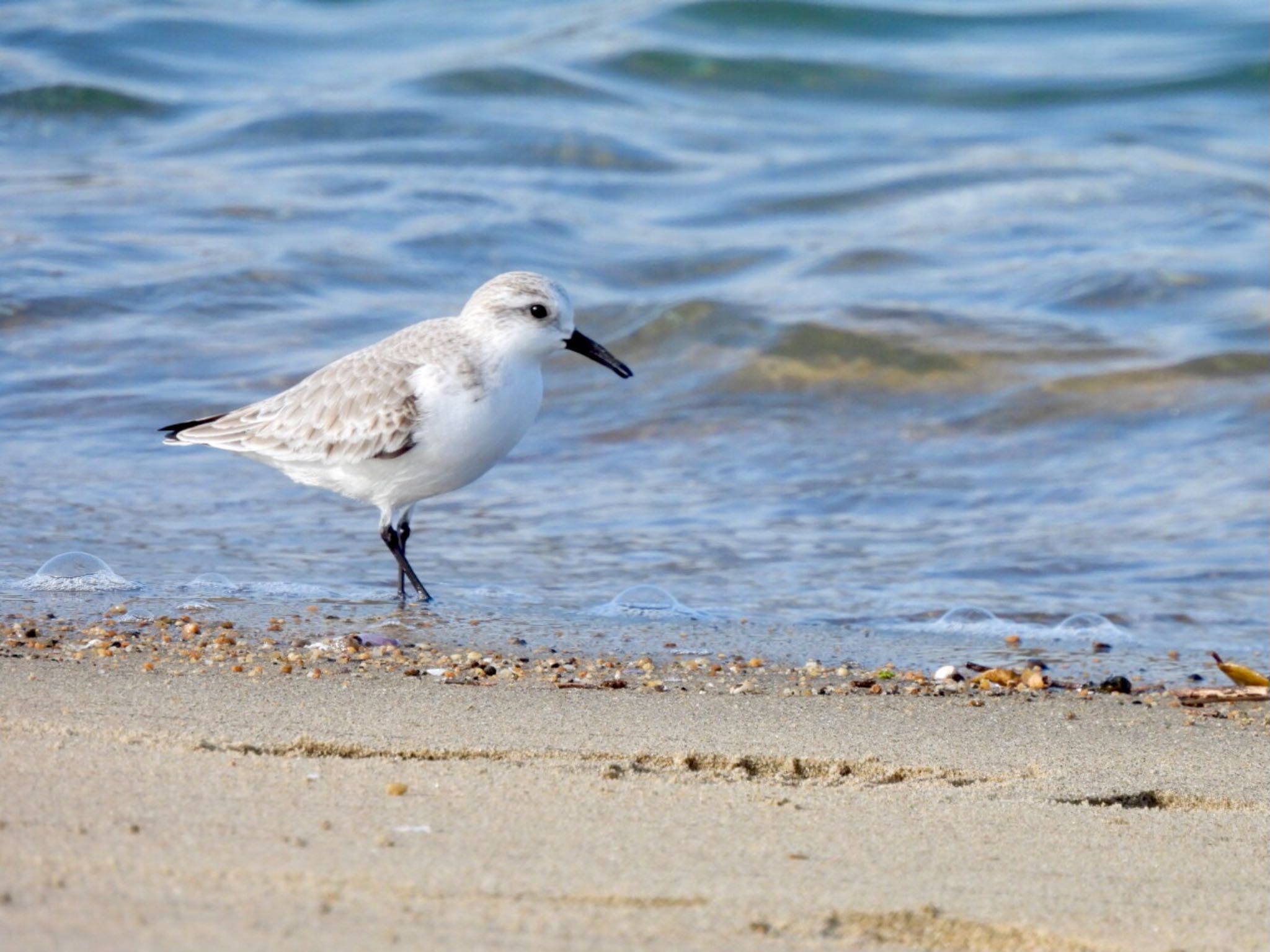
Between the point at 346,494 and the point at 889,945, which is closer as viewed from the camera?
the point at 889,945

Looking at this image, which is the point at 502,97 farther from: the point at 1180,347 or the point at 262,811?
the point at 262,811

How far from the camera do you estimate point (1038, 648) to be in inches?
208

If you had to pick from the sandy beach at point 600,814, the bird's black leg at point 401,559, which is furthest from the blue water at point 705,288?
the sandy beach at point 600,814

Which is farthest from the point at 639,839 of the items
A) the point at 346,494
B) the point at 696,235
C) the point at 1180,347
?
the point at 696,235

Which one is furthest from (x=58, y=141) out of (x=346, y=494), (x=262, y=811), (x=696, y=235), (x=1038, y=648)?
(x=262, y=811)

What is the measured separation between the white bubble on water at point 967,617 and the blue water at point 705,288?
94 millimetres

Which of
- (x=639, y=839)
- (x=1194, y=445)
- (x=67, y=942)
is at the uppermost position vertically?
(x=67, y=942)

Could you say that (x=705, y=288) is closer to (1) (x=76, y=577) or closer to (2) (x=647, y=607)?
(2) (x=647, y=607)

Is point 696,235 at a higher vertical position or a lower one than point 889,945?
lower

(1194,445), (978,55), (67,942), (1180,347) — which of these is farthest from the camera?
(978,55)

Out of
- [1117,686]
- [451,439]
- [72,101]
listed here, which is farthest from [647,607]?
[72,101]

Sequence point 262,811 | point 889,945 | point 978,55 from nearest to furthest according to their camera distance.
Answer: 1. point 889,945
2. point 262,811
3. point 978,55

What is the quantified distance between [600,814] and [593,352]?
10.1 ft

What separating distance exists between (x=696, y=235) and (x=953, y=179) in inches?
91.9
